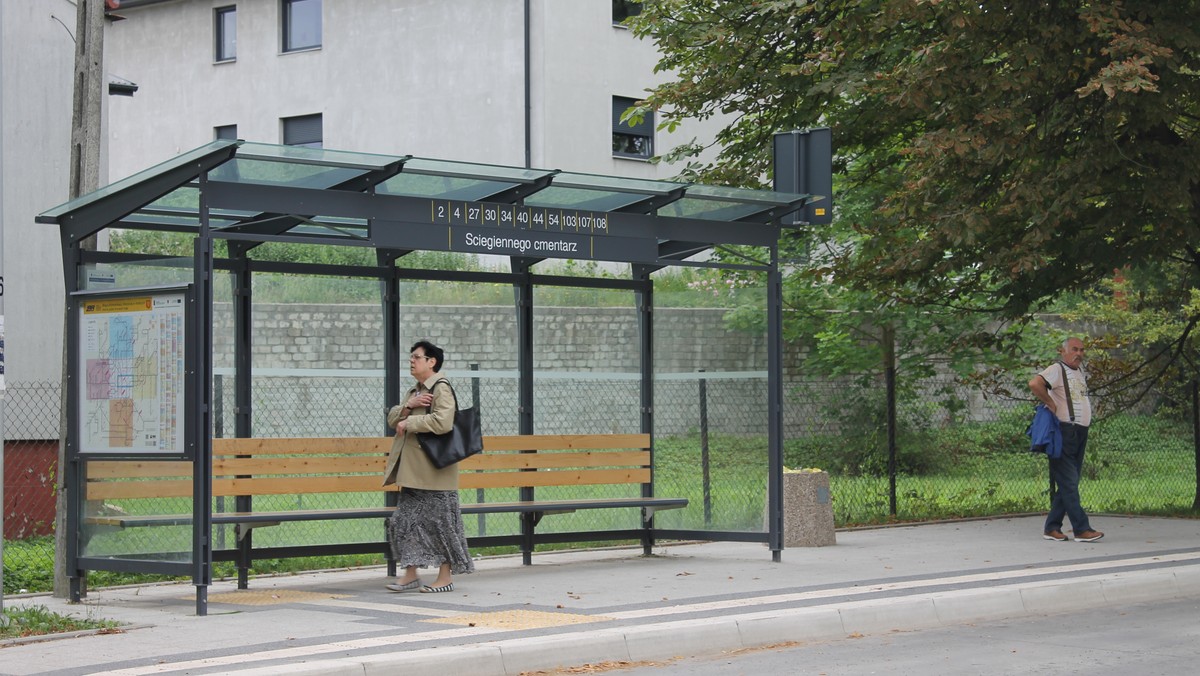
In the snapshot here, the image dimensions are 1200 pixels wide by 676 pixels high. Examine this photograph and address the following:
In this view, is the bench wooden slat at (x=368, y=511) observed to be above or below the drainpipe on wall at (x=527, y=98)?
below

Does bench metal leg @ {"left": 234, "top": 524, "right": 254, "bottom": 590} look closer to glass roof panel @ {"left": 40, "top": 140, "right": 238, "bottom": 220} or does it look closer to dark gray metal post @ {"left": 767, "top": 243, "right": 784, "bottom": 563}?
glass roof panel @ {"left": 40, "top": 140, "right": 238, "bottom": 220}

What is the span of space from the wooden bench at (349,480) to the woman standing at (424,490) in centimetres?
67

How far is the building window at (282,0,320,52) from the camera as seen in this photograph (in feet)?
113

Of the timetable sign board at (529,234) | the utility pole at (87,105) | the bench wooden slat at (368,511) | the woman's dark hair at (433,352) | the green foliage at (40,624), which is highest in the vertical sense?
the utility pole at (87,105)

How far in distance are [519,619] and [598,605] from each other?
87 cm

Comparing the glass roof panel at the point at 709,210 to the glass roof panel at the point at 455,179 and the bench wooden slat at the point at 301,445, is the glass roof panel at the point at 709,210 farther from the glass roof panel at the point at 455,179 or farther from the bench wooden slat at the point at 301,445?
the bench wooden slat at the point at 301,445

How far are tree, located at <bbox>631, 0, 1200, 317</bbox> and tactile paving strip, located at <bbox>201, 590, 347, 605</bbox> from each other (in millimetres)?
7086

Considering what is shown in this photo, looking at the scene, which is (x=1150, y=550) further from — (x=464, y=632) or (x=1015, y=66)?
(x=464, y=632)

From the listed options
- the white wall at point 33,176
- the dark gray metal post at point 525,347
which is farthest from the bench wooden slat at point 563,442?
the white wall at point 33,176

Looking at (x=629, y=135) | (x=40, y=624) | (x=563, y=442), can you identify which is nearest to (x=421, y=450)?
(x=563, y=442)

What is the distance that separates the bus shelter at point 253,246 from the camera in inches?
376

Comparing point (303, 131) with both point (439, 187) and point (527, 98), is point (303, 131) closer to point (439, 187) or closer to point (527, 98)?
point (527, 98)

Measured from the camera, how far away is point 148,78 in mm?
37406

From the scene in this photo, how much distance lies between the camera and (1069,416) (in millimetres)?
13945
